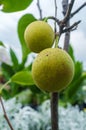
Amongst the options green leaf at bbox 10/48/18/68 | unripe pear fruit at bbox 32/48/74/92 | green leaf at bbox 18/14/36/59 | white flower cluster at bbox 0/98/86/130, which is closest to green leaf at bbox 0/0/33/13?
green leaf at bbox 18/14/36/59

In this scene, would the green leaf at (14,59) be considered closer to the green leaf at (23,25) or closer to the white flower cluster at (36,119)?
the white flower cluster at (36,119)

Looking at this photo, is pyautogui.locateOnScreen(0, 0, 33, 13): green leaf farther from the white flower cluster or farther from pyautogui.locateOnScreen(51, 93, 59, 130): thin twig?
the white flower cluster

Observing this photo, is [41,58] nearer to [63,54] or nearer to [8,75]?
[63,54]

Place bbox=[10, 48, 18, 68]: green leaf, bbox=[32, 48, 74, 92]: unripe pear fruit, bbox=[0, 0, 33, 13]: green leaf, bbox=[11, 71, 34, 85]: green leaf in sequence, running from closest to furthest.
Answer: bbox=[32, 48, 74, 92]: unripe pear fruit, bbox=[0, 0, 33, 13]: green leaf, bbox=[11, 71, 34, 85]: green leaf, bbox=[10, 48, 18, 68]: green leaf

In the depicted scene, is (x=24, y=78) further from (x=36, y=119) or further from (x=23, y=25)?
(x=36, y=119)

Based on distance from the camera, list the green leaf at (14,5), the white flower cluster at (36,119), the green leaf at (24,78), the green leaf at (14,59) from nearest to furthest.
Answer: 1. the green leaf at (14,5)
2. the green leaf at (24,78)
3. the white flower cluster at (36,119)
4. the green leaf at (14,59)

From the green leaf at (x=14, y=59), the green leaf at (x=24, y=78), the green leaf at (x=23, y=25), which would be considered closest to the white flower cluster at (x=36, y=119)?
the green leaf at (x=24, y=78)

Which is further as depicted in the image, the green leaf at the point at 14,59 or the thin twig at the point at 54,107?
the green leaf at the point at 14,59
